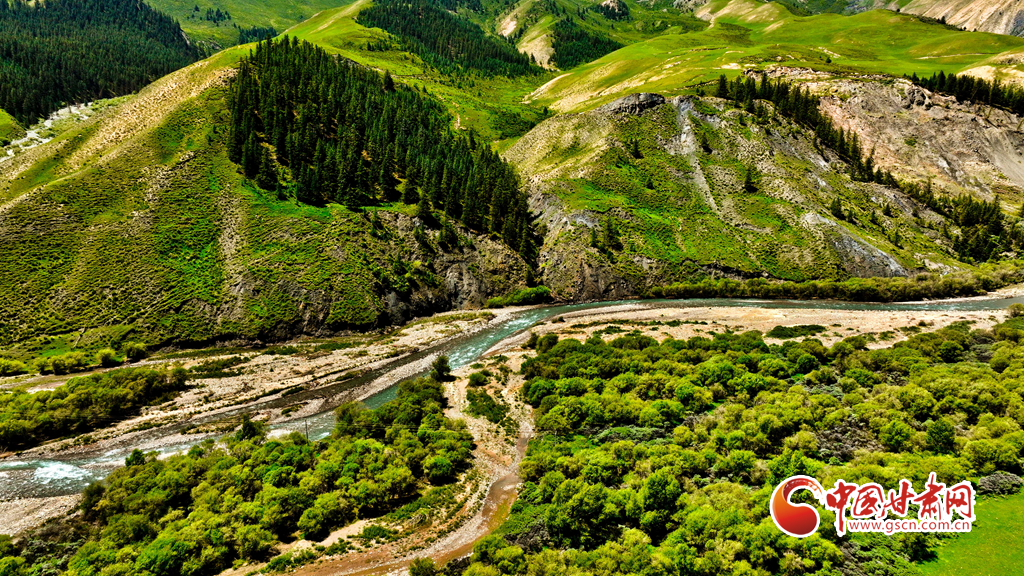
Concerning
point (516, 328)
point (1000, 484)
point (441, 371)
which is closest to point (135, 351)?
point (441, 371)

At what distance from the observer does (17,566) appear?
28.1 metres

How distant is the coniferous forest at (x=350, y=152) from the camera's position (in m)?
102

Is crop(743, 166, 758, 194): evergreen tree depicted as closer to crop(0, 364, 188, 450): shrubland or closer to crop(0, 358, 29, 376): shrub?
crop(0, 364, 188, 450): shrubland

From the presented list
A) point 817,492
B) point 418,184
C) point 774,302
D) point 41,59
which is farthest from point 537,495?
point 41,59

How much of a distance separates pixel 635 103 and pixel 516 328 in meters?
95.9

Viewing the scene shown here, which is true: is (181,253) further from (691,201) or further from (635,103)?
(635,103)

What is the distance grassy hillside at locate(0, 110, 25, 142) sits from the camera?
131125mm

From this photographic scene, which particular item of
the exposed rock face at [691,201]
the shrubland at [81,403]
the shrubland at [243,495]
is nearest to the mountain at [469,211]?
the exposed rock face at [691,201]

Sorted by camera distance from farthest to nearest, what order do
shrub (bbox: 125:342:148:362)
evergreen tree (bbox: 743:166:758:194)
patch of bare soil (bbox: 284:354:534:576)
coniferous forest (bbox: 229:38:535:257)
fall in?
1. evergreen tree (bbox: 743:166:758:194)
2. coniferous forest (bbox: 229:38:535:257)
3. shrub (bbox: 125:342:148:362)
4. patch of bare soil (bbox: 284:354:534:576)

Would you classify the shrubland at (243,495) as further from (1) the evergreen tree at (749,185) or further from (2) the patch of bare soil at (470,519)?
(1) the evergreen tree at (749,185)

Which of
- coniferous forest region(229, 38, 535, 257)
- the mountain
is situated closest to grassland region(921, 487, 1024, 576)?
the mountain

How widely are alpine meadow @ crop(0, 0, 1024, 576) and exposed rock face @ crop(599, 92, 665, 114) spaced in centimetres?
96

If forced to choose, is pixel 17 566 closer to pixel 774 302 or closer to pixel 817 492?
pixel 817 492

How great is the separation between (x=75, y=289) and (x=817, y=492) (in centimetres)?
9601
